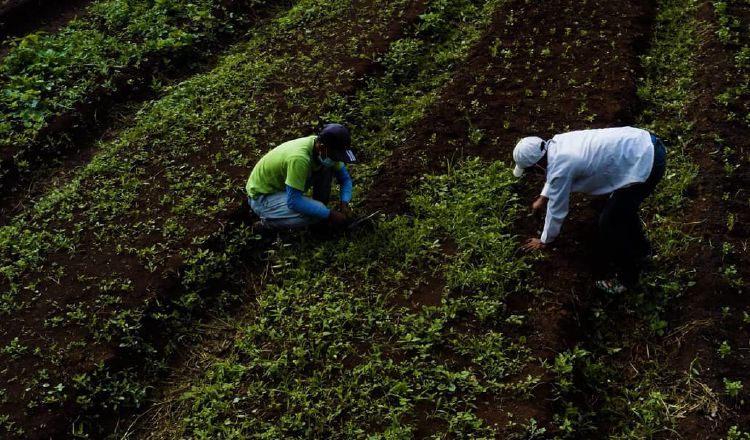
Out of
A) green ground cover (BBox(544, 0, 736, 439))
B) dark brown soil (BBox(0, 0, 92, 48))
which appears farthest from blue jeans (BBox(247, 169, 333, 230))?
dark brown soil (BBox(0, 0, 92, 48))

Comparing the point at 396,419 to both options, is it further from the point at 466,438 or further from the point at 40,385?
the point at 40,385

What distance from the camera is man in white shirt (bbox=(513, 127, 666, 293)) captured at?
4711mm

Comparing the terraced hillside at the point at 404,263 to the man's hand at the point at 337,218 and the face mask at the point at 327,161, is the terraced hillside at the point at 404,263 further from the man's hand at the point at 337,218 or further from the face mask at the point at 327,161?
the face mask at the point at 327,161

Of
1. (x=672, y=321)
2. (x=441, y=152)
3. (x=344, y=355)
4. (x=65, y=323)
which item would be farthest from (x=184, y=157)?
(x=672, y=321)

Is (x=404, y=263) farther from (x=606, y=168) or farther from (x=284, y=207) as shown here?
(x=606, y=168)

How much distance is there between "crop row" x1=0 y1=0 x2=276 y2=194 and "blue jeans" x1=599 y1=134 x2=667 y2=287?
606 centimetres

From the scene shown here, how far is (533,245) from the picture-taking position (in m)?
5.46

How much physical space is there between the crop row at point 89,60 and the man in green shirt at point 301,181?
329 centimetres

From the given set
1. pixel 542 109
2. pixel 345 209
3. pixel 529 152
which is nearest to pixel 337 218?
pixel 345 209

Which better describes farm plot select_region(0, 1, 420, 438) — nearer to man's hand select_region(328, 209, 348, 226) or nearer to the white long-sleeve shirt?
man's hand select_region(328, 209, 348, 226)

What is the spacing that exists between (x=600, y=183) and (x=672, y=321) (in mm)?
1230

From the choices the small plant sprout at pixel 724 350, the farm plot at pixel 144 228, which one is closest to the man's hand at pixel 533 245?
the small plant sprout at pixel 724 350

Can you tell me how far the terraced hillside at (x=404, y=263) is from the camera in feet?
15.6

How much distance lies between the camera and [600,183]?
15.9 ft
